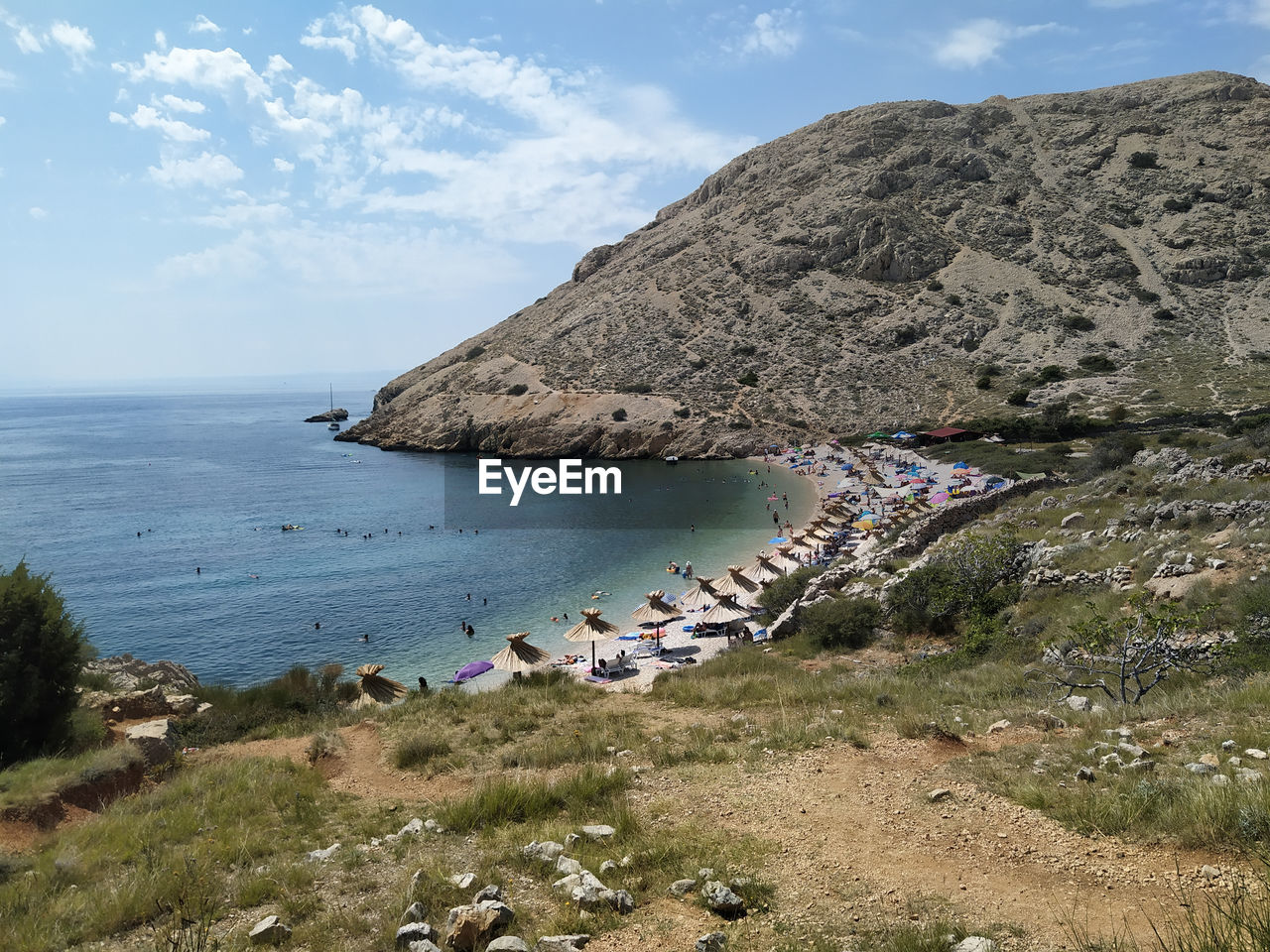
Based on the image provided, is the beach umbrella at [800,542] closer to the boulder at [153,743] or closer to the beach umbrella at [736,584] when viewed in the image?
the beach umbrella at [736,584]

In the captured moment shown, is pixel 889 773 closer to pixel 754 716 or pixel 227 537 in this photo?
pixel 754 716

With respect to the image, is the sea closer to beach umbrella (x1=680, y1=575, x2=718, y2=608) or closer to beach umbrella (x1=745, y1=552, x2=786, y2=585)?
beach umbrella (x1=680, y1=575, x2=718, y2=608)

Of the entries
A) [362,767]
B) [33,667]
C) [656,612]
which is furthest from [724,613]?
[33,667]

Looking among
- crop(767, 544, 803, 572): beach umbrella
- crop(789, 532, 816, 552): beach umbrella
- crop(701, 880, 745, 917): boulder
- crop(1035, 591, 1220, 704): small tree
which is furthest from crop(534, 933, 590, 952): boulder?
crop(789, 532, 816, 552): beach umbrella

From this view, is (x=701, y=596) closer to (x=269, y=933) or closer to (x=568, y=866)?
(x=568, y=866)

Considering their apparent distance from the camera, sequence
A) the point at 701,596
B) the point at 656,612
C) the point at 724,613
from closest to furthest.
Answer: the point at 656,612, the point at 724,613, the point at 701,596

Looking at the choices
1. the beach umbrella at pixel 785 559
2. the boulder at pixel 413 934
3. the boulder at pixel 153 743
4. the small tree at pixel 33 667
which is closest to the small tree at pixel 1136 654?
the boulder at pixel 413 934
